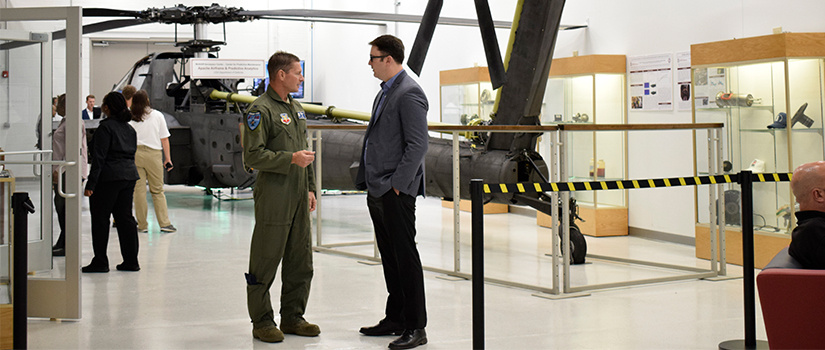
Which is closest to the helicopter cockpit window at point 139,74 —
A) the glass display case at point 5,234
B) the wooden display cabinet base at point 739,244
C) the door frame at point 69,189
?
the door frame at point 69,189

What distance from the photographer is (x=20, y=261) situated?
3584 millimetres

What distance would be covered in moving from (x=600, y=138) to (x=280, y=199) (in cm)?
509

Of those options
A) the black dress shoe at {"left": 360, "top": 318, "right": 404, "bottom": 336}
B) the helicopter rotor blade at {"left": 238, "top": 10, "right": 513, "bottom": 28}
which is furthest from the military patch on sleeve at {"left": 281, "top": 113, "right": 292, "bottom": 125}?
the helicopter rotor blade at {"left": 238, "top": 10, "right": 513, "bottom": 28}

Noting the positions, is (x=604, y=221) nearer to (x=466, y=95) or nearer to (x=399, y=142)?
(x=466, y=95)

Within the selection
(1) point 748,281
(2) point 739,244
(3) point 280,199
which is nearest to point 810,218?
(1) point 748,281

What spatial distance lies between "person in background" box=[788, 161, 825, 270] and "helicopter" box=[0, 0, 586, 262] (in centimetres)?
240

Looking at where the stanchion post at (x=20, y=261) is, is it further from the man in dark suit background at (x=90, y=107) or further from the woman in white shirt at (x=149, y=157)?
the man in dark suit background at (x=90, y=107)

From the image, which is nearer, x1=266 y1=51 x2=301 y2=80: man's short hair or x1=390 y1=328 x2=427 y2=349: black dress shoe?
x1=390 y1=328 x2=427 y2=349: black dress shoe

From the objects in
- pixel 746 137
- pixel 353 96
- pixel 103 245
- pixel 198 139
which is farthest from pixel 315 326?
pixel 353 96

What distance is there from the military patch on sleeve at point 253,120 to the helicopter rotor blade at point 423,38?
146 centimetres

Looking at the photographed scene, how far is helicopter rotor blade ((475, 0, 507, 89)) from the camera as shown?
5.75 m

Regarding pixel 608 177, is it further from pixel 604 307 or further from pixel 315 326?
pixel 315 326

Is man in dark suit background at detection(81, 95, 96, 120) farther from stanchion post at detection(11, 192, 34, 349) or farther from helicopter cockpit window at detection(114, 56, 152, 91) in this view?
stanchion post at detection(11, 192, 34, 349)

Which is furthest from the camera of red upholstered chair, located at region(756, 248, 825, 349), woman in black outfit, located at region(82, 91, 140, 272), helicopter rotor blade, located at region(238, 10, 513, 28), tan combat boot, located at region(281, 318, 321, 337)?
helicopter rotor blade, located at region(238, 10, 513, 28)
